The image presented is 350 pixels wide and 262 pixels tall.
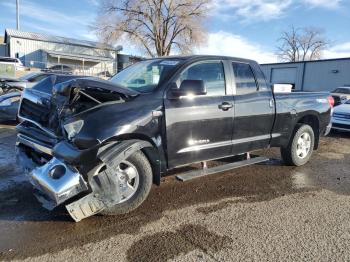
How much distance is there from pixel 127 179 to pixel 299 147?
3.88 meters

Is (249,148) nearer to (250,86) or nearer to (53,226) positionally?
(250,86)

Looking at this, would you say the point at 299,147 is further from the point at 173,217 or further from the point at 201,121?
the point at 173,217

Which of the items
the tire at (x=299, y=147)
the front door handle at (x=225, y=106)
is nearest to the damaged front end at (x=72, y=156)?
the front door handle at (x=225, y=106)

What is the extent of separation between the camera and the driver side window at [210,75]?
4637mm

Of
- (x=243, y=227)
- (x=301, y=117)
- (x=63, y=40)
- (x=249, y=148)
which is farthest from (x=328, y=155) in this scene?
(x=63, y=40)

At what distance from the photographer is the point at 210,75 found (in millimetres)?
4859

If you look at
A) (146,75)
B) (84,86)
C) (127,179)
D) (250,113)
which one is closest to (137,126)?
(127,179)

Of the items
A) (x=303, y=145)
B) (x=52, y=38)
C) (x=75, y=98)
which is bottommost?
(x=303, y=145)

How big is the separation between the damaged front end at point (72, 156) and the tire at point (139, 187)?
30 centimetres

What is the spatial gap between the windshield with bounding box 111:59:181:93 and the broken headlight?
101cm

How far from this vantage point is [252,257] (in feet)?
10.4

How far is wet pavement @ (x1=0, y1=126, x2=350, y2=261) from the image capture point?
3271 mm

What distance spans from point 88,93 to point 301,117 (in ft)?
13.5

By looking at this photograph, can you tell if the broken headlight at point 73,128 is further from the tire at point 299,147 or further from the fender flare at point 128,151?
the tire at point 299,147
